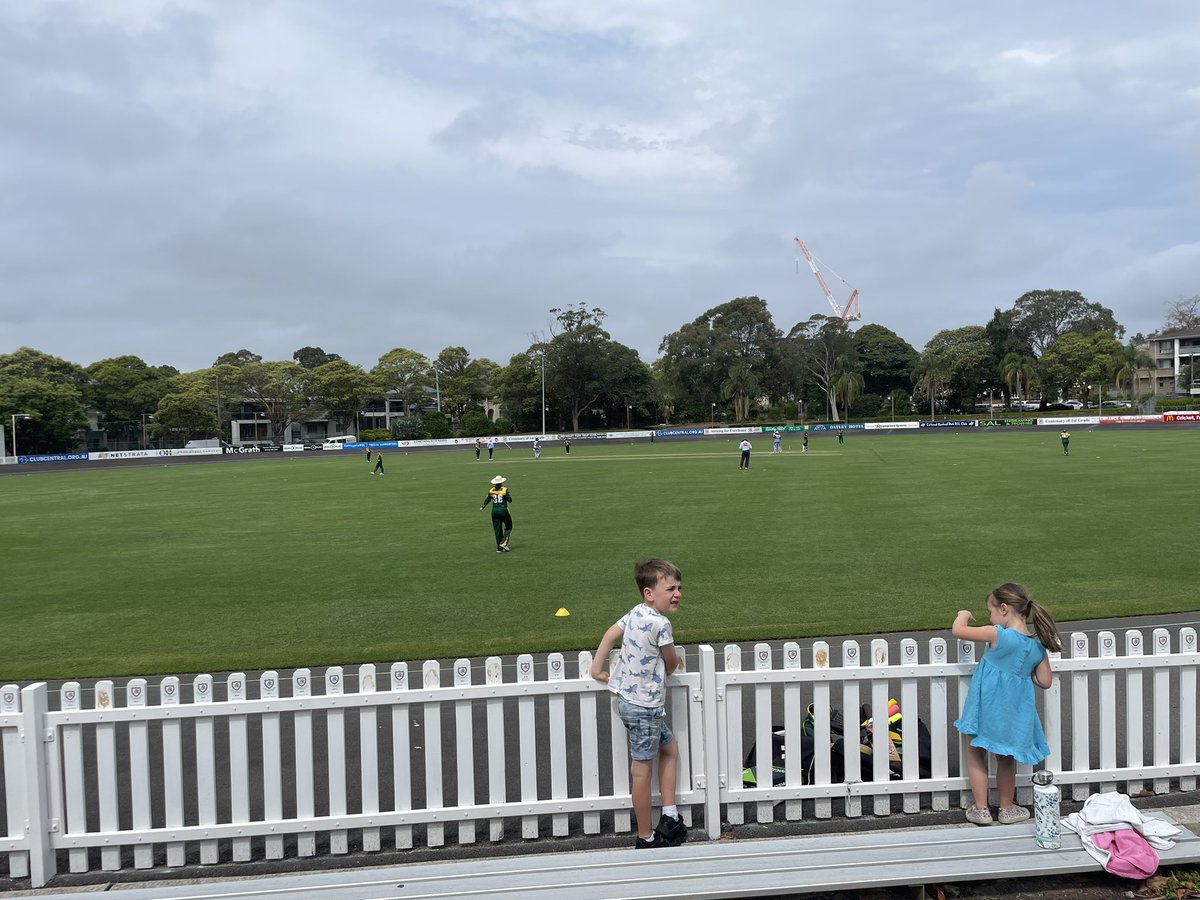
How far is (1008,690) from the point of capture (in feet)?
14.3

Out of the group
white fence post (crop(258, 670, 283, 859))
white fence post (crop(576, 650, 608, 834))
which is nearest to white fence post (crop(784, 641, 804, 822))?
white fence post (crop(576, 650, 608, 834))

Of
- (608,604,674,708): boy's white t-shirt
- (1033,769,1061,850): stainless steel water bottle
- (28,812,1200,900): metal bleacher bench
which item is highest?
(608,604,674,708): boy's white t-shirt

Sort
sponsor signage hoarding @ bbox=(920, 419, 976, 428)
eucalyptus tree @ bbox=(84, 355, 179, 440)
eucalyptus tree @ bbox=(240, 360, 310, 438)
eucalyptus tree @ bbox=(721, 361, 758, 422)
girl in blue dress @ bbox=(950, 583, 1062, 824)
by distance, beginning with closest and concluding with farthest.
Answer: girl in blue dress @ bbox=(950, 583, 1062, 824), sponsor signage hoarding @ bbox=(920, 419, 976, 428), eucalyptus tree @ bbox=(84, 355, 179, 440), eucalyptus tree @ bbox=(240, 360, 310, 438), eucalyptus tree @ bbox=(721, 361, 758, 422)

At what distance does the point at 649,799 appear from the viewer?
428 centimetres

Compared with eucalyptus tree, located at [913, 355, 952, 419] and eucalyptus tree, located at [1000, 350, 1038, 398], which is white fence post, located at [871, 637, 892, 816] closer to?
eucalyptus tree, located at [913, 355, 952, 419]

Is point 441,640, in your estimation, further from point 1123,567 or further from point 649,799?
point 1123,567

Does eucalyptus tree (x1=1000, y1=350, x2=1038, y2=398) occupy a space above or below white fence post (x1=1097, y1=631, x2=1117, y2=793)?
above

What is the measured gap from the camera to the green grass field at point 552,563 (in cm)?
934

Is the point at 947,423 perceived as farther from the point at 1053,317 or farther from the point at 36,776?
the point at 36,776

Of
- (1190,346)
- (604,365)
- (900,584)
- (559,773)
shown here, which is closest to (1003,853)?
(559,773)

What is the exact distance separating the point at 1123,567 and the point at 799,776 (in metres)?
9.78

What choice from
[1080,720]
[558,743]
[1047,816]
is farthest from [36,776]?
[1080,720]

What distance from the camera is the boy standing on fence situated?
422 centimetres

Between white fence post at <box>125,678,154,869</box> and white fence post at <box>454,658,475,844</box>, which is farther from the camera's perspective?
white fence post at <box>454,658,475,844</box>
